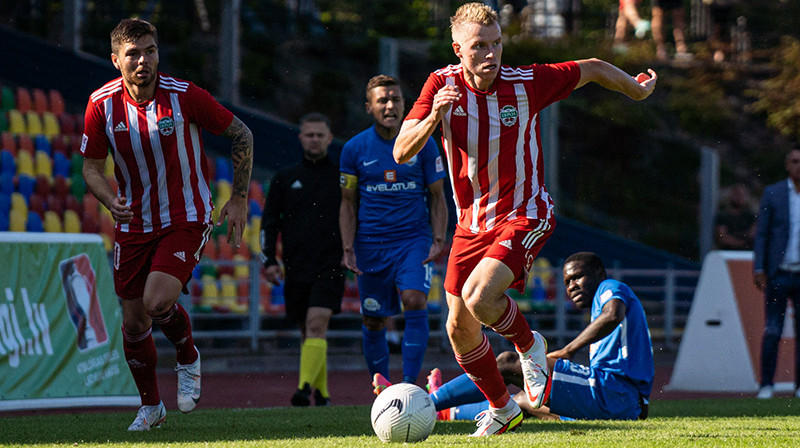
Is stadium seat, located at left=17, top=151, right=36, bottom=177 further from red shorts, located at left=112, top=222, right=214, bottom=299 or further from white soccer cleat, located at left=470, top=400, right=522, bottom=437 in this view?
white soccer cleat, located at left=470, top=400, right=522, bottom=437

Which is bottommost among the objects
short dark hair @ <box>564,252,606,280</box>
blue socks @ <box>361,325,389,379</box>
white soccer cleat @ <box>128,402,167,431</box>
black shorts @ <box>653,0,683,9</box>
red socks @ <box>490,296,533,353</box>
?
white soccer cleat @ <box>128,402,167,431</box>

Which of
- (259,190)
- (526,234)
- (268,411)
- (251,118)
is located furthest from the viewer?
(251,118)

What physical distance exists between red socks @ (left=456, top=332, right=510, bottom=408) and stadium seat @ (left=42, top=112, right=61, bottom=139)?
1173cm

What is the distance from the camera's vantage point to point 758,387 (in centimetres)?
1085

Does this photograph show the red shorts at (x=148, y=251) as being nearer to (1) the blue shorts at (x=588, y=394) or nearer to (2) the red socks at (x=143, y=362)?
(2) the red socks at (x=143, y=362)

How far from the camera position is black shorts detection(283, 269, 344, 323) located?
359 inches

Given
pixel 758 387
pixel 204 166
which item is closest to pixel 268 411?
pixel 204 166

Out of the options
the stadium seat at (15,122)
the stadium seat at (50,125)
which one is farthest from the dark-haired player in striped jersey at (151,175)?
the stadium seat at (50,125)

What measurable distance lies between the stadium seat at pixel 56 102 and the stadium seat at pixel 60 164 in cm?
131

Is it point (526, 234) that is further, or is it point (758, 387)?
point (758, 387)

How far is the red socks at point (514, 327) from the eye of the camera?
5.95 meters

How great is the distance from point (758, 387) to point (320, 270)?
4.53 metres

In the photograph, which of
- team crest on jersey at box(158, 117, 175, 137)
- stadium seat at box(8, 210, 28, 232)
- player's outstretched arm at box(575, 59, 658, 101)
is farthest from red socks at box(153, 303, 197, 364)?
stadium seat at box(8, 210, 28, 232)

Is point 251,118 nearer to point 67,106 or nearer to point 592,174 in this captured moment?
point 67,106
